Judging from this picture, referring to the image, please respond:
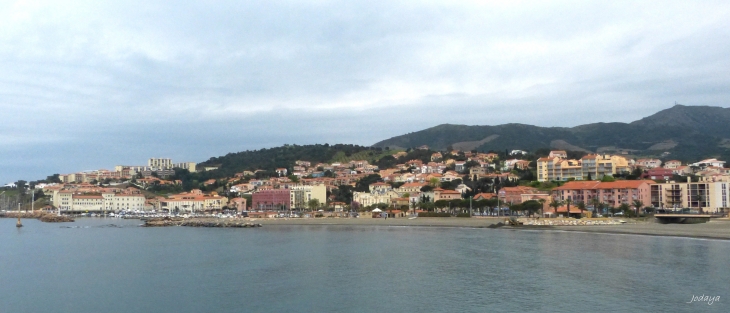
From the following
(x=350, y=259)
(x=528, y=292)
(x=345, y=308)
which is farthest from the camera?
(x=350, y=259)

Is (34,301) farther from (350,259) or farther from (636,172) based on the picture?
(636,172)

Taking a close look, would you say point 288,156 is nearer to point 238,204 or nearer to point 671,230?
point 238,204

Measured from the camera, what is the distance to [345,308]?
52.5ft

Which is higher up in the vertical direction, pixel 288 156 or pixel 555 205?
pixel 288 156

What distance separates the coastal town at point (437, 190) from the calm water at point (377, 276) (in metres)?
22.1

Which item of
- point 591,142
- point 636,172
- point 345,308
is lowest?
point 345,308

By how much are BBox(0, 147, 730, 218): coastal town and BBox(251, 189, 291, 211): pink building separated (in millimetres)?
144

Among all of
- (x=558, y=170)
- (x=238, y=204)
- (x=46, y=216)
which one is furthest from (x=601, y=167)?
(x=46, y=216)

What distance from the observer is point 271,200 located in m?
79.4

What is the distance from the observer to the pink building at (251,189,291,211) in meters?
77.6

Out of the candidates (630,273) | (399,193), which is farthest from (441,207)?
(630,273)

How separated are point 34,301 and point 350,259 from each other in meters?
12.1

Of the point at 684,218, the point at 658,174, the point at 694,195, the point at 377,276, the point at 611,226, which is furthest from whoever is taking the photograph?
the point at 658,174

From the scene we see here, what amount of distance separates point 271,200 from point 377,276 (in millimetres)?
59965
